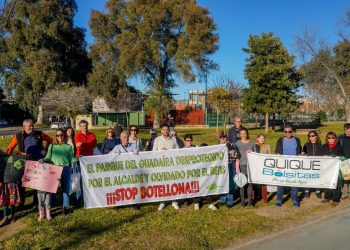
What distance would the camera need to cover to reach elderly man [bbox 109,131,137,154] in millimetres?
7828

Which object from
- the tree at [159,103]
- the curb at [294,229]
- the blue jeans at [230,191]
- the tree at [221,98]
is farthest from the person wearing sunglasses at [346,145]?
the tree at [159,103]

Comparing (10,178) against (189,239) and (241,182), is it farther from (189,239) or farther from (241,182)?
(241,182)

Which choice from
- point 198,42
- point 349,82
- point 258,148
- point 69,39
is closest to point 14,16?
point 69,39

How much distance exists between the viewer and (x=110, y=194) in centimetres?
765

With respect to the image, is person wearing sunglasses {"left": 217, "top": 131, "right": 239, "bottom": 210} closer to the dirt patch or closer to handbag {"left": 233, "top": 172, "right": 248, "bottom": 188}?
handbag {"left": 233, "top": 172, "right": 248, "bottom": 188}

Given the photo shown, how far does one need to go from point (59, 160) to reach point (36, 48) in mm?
42895

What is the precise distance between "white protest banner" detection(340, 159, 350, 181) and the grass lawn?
35.2 inches

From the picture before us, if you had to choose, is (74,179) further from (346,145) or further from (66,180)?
(346,145)

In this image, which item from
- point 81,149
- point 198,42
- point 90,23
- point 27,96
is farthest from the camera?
point 27,96

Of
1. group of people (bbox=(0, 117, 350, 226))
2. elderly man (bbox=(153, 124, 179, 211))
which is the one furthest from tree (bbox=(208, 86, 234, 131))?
elderly man (bbox=(153, 124, 179, 211))

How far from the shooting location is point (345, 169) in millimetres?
8617

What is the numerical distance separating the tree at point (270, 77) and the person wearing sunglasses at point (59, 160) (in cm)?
2955

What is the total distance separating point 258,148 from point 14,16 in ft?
146

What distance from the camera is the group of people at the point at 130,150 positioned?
24.0 feet
